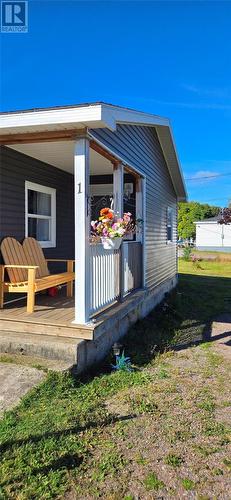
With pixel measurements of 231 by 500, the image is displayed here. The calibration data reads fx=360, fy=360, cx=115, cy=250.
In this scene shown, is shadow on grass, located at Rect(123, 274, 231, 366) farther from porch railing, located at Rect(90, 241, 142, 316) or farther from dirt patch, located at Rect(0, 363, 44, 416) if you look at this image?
dirt patch, located at Rect(0, 363, 44, 416)

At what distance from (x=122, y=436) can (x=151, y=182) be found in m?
6.26

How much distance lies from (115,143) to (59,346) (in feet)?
10.6

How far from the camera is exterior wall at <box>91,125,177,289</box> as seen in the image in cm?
593

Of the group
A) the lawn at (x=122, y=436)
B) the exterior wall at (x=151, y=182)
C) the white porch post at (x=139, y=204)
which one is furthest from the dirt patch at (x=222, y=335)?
the white porch post at (x=139, y=204)

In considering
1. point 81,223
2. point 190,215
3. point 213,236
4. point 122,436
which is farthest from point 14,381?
point 190,215

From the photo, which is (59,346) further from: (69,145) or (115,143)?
(115,143)

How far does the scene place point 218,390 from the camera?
3875 mm

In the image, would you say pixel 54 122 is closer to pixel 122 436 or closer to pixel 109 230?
pixel 109 230

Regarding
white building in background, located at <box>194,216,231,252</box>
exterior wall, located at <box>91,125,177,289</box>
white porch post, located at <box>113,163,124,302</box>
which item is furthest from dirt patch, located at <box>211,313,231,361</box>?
white building in background, located at <box>194,216,231,252</box>

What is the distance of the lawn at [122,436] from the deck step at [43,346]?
10.1 inches

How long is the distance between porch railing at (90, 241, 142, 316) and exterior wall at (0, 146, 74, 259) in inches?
63.2

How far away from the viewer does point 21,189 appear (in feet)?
18.5

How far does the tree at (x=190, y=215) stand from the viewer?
53.2 metres

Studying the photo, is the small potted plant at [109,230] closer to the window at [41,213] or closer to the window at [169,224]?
the window at [41,213]
